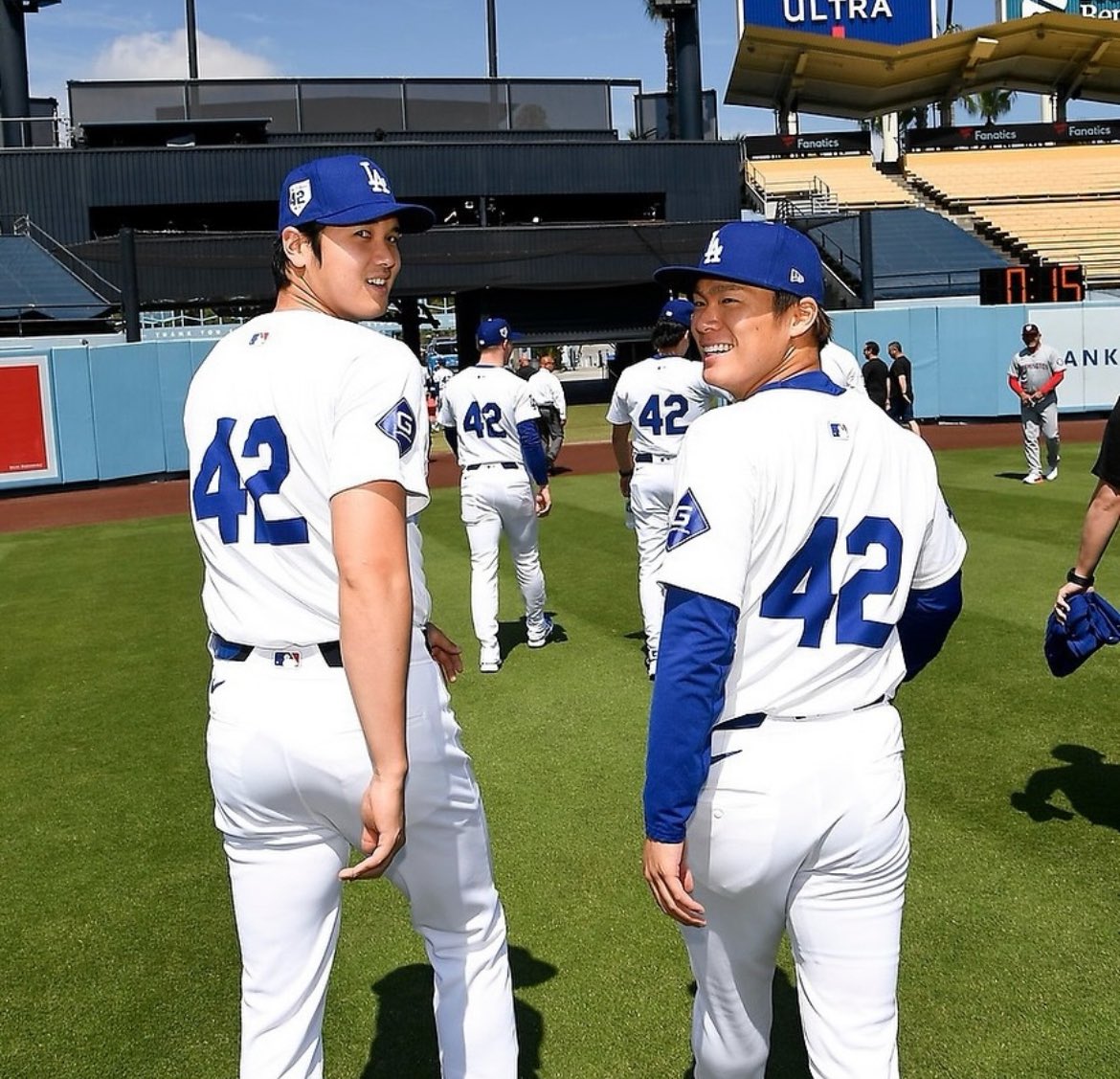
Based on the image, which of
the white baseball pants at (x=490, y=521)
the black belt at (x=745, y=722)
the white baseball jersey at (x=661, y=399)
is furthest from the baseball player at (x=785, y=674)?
the white baseball pants at (x=490, y=521)

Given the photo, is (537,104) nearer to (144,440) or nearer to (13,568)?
(144,440)

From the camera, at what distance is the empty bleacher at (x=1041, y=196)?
38781 millimetres

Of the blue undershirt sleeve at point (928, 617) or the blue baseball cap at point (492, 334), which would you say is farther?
the blue baseball cap at point (492, 334)

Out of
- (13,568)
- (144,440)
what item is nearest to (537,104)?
(144,440)

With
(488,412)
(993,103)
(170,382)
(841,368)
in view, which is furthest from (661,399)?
(993,103)

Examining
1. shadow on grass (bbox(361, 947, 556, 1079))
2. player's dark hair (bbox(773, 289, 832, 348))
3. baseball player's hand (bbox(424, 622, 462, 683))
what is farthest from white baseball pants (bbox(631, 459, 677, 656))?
player's dark hair (bbox(773, 289, 832, 348))

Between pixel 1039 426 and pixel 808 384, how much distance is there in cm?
1405

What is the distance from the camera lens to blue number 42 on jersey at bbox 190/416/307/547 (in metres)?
2.49

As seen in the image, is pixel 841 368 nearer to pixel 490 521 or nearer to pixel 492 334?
pixel 492 334

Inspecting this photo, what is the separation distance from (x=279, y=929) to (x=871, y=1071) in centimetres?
127

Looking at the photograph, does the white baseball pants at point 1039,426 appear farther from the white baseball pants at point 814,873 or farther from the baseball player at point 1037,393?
the white baseball pants at point 814,873

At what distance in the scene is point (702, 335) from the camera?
2.64 meters

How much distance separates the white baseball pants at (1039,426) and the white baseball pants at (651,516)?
910 cm

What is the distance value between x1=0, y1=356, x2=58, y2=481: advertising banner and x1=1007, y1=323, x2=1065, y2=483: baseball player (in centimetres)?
1431
